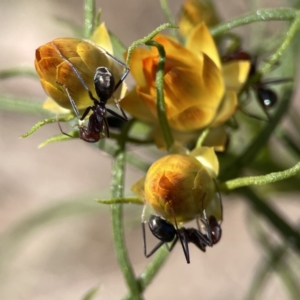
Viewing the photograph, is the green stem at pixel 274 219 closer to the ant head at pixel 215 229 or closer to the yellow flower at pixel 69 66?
the ant head at pixel 215 229

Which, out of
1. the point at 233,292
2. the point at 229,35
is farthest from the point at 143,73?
the point at 233,292

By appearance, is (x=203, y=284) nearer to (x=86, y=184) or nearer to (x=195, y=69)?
(x=86, y=184)

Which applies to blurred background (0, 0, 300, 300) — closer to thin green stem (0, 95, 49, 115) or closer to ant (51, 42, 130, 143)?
thin green stem (0, 95, 49, 115)

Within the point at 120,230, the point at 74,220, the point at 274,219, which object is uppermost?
the point at 120,230

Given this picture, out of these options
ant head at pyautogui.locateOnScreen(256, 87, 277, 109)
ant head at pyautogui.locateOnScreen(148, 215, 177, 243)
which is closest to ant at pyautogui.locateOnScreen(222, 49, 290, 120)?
ant head at pyautogui.locateOnScreen(256, 87, 277, 109)

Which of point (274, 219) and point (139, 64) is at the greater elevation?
point (139, 64)

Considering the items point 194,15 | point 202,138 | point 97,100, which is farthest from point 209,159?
point 194,15

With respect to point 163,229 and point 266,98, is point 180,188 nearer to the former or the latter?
point 163,229
